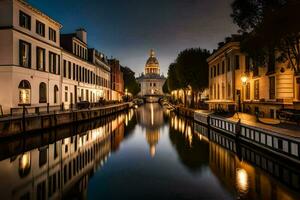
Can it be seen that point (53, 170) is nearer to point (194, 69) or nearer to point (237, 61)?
point (237, 61)

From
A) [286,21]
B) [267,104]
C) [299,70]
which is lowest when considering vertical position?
[267,104]

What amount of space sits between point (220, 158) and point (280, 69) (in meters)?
12.7

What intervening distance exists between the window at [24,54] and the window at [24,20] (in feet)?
6.38

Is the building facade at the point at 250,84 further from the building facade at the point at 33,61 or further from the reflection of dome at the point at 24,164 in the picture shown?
the building facade at the point at 33,61

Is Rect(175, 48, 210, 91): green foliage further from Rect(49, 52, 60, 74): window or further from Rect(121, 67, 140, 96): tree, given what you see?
Rect(121, 67, 140, 96): tree

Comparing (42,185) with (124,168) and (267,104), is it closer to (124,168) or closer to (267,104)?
(124,168)

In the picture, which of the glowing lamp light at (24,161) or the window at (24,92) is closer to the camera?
the glowing lamp light at (24,161)

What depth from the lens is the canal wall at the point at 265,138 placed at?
14.6 m

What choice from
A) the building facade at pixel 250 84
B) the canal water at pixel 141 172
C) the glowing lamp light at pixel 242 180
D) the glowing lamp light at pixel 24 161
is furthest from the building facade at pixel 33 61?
the glowing lamp light at pixel 242 180

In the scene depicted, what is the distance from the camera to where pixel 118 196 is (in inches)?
445

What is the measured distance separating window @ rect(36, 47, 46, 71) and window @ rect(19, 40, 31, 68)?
6.58 ft

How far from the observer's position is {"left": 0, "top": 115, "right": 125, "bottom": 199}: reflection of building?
11639 millimetres

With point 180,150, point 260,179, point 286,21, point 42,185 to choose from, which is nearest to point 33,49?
point 180,150

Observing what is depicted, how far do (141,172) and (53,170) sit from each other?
459 cm
